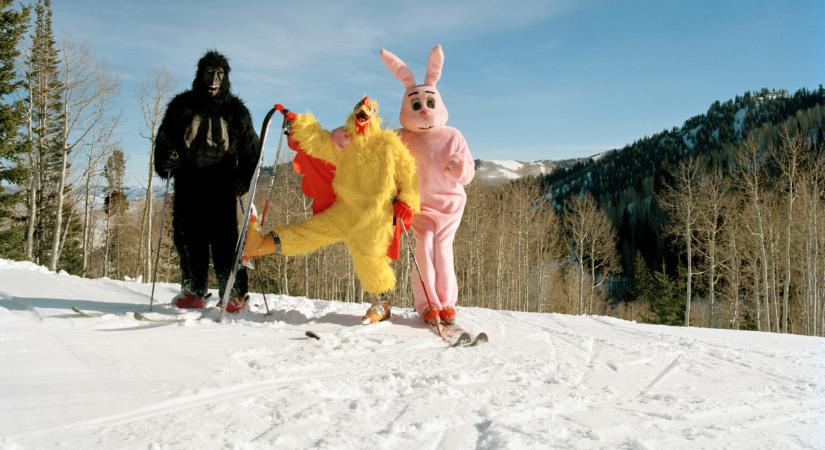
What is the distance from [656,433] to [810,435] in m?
0.70

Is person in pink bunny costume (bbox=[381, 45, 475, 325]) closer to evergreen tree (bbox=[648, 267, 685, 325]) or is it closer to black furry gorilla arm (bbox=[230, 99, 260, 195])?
black furry gorilla arm (bbox=[230, 99, 260, 195])

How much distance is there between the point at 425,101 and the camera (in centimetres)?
426

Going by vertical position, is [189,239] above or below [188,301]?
above

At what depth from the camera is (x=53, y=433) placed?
64.7 inches

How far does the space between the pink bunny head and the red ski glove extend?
86 cm

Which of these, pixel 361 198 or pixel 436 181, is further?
pixel 436 181

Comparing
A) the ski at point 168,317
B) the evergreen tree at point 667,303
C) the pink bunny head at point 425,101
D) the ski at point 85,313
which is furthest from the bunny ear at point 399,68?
the evergreen tree at point 667,303

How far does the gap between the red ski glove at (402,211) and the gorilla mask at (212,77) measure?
71.2 inches

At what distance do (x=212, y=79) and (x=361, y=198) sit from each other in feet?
5.47

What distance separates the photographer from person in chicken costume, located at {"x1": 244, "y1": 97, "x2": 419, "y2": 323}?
3842 mm

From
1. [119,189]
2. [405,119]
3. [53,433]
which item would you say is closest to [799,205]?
[405,119]

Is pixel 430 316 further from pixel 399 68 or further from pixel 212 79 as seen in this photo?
pixel 212 79

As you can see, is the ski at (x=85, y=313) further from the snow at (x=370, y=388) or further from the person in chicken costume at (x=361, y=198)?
the person in chicken costume at (x=361, y=198)

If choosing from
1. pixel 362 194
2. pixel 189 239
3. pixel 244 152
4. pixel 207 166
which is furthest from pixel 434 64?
pixel 189 239
